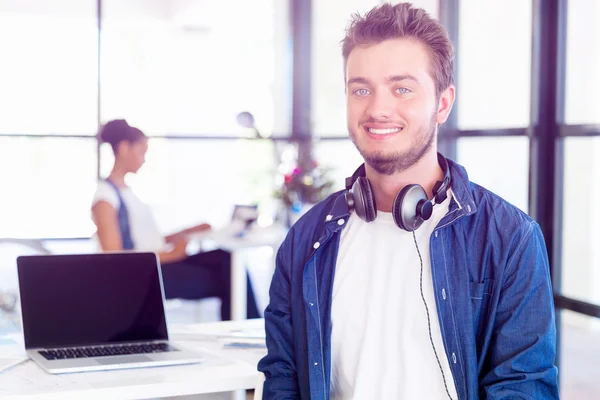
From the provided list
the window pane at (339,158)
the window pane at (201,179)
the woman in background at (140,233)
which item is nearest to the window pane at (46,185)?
the window pane at (201,179)

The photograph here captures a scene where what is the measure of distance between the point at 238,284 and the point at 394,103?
3.10m

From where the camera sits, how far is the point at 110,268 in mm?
2283

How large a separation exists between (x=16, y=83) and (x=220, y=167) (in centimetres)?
150

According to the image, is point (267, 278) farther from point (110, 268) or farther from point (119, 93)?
point (110, 268)

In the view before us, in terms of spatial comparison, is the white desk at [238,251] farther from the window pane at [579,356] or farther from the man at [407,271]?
the man at [407,271]

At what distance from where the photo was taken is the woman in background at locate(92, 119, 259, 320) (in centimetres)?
420

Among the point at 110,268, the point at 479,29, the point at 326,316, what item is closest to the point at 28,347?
the point at 110,268

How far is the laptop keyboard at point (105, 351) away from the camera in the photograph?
83.9 inches

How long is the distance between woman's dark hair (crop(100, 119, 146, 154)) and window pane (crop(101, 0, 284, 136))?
1640mm

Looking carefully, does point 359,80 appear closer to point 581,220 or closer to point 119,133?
point 581,220

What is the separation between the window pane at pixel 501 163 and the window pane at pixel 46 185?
107 inches

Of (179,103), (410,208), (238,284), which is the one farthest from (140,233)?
(410,208)

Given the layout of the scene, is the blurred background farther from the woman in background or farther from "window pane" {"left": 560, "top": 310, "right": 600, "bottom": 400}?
"window pane" {"left": 560, "top": 310, "right": 600, "bottom": 400}

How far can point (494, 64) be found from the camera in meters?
4.25
